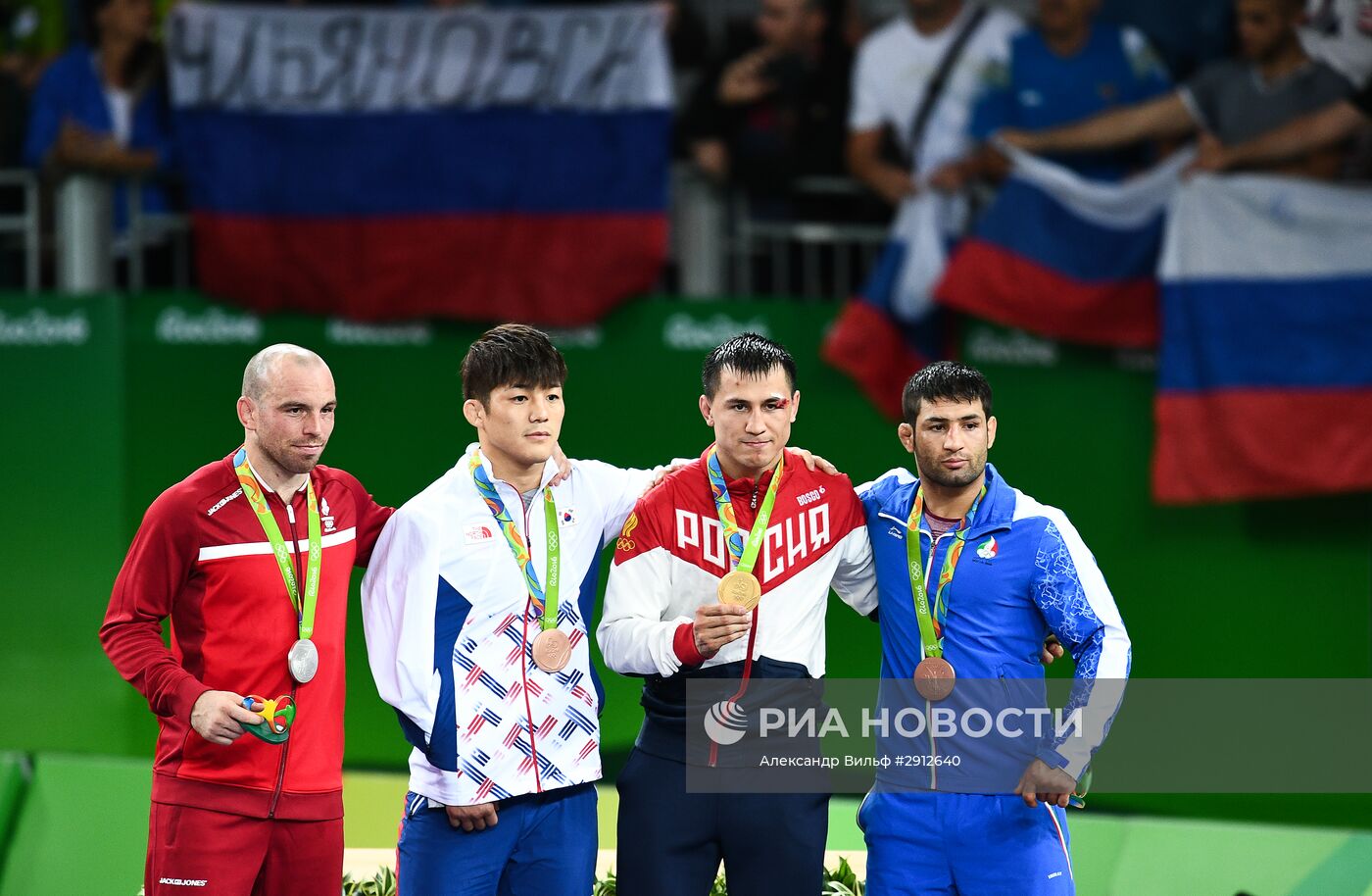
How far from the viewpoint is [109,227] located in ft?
25.8

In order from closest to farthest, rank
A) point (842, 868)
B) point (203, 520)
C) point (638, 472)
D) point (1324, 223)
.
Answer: point (203, 520) < point (638, 472) < point (842, 868) < point (1324, 223)

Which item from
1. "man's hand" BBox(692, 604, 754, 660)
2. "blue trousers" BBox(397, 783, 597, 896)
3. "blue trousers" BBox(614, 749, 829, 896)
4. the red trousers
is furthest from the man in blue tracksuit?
the red trousers

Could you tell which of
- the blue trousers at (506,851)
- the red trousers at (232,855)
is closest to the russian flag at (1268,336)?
the blue trousers at (506,851)

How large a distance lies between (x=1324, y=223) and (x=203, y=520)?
4.96 metres

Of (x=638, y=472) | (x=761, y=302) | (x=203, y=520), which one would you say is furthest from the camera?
(x=761, y=302)

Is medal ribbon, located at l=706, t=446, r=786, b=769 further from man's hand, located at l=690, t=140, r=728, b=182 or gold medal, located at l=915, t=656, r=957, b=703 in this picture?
man's hand, located at l=690, t=140, r=728, b=182

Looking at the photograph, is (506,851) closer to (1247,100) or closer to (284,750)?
(284,750)

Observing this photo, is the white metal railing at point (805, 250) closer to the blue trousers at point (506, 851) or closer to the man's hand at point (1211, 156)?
the man's hand at point (1211, 156)

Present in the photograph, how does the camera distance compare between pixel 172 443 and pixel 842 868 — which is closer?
pixel 842 868

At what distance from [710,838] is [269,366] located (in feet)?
5.30

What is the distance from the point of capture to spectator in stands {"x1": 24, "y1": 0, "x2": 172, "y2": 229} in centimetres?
755

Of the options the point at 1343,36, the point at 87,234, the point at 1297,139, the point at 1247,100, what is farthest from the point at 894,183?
the point at 87,234

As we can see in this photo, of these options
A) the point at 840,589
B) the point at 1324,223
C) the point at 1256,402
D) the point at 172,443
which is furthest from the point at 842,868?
the point at 172,443

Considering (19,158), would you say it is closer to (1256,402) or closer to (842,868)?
(842,868)
